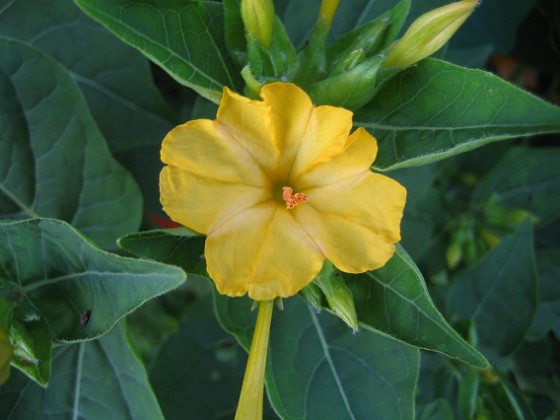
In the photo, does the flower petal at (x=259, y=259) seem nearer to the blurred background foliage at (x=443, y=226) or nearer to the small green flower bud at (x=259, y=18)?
the blurred background foliage at (x=443, y=226)

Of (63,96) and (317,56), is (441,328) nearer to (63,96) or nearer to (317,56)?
(317,56)

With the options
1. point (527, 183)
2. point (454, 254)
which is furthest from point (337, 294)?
point (527, 183)

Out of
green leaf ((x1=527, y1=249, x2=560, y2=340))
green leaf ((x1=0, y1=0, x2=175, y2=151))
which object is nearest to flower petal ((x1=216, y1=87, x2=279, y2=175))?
green leaf ((x1=0, y1=0, x2=175, y2=151))

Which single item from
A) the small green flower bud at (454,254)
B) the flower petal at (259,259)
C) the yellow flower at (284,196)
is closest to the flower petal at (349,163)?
the yellow flower at (284,196)

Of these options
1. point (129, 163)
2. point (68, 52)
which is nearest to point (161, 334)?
point (129, 163)

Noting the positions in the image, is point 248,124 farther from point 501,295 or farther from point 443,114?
point 501,295

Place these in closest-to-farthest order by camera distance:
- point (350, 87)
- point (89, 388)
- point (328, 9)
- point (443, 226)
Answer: point (350, 87)
point (328, 9)
point (89, 388)
point (443, 226)
